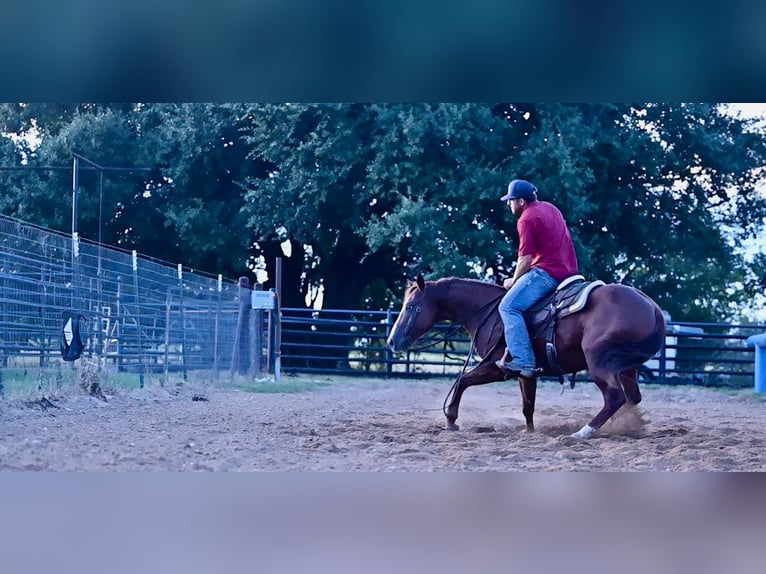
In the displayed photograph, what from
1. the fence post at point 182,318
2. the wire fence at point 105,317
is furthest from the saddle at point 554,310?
the fence post at point 182,318

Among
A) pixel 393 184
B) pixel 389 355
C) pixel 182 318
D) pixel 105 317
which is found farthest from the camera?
pixel 393 184

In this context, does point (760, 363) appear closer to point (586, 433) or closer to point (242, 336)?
point (242, 336)

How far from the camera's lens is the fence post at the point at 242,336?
14555mm

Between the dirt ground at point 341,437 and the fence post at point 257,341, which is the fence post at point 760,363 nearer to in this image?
the dirt ground at point 341,437

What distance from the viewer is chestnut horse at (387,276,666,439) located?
286 inches

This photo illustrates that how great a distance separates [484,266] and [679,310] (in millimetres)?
4967

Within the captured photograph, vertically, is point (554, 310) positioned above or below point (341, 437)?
above

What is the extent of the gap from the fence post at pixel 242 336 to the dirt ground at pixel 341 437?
3.25m

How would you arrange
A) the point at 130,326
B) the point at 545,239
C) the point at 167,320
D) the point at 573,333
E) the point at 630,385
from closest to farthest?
the point at 573,333
the point at 545,239
the point at 630,385
the point at 130,326
the point at 167,320

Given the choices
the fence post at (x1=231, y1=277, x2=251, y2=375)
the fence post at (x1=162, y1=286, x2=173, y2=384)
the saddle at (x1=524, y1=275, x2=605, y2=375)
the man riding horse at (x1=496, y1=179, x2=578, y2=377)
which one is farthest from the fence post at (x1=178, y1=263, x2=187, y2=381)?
the saddle at (x1=524, y1=275, x2=605, y2=375)

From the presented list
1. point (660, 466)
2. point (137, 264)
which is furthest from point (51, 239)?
point (660, 466)

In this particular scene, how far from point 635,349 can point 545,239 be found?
990 millimetres

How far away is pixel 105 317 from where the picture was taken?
11.3m

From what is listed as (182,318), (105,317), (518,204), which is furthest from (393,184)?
(518,204)
